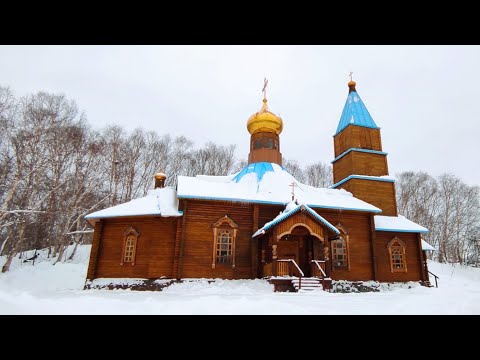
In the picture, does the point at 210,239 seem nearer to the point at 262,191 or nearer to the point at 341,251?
the point at 262,191

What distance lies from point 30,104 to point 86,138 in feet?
16.1

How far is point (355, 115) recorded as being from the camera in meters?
21.1

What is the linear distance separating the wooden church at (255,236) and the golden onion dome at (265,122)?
2.46 m

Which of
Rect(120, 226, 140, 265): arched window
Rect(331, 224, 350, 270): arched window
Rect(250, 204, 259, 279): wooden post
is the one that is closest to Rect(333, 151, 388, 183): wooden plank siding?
Rect(331, 224, 350, 270): arched window

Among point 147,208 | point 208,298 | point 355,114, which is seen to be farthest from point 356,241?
point 208,298

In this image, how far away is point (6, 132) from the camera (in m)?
17.2

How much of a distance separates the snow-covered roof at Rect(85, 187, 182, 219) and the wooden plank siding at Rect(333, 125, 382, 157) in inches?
454

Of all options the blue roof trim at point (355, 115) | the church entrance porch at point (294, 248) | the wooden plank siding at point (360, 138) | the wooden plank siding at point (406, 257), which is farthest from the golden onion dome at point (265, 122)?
the wooden plank siding at point (406, 257)

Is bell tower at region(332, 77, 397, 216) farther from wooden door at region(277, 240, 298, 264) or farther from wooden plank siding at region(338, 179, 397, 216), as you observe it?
wooden door at region(277, 240, 298, 264)

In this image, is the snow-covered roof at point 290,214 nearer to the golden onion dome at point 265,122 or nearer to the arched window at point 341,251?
the arched window at point 341,251

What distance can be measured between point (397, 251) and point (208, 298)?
1406cm
